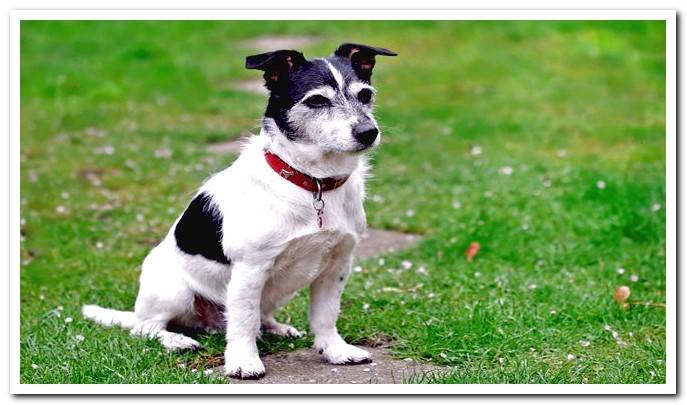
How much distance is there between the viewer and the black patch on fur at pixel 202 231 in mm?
5215

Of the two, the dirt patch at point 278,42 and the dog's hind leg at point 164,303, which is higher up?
the dirt patch at point 278,42

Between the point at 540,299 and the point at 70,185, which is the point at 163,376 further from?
the point at 70,185

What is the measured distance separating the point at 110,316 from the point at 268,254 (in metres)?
1.46

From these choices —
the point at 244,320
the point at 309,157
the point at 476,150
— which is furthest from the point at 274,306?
the point at 476,150

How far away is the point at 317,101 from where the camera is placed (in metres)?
4.77

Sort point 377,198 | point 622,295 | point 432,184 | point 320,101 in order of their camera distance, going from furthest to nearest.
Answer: point 432,184 < point 377,198 < point 622,295 < point 320,101

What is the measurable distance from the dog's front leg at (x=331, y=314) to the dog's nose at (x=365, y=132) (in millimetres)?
809

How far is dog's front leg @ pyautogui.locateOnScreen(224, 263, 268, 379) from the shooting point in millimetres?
4973

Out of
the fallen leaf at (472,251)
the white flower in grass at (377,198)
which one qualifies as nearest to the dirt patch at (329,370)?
the fallen leaf at (472,251)

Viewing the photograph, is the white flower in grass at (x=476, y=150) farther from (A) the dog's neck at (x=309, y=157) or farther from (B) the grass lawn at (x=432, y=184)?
(A) the dog's neck at (x=309, y=157)

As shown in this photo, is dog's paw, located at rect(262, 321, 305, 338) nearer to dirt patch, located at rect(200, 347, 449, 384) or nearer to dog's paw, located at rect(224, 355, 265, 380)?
dirt patch, located at rect(200, 347, 449, 384)

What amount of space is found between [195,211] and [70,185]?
4.40m

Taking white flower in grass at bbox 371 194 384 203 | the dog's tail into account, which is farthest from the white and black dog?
Answer: white flower in grass at bbox 371 194 384 203

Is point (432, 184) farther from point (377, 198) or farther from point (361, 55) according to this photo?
point (361, 55)
